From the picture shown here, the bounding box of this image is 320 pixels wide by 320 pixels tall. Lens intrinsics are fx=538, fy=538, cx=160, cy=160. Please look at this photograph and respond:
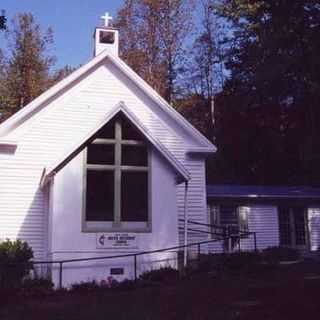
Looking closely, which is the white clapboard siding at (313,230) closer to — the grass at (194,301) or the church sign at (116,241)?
the grass at (194,301)

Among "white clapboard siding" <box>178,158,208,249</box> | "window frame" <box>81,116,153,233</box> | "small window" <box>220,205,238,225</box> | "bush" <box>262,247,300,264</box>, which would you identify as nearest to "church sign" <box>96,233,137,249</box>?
"window frame" <box>81,116,153,233</box>

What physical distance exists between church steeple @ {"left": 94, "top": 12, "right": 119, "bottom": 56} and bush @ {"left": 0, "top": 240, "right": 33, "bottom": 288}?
922 centimetres

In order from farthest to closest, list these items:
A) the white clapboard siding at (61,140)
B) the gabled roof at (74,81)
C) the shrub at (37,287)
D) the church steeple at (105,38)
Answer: the church steeple at (105,38) < the gabled roof at (74,81) < the white clapboard siding at (61,140) < the shrub at (37,287)

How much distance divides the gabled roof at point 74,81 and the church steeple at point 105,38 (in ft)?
3.91

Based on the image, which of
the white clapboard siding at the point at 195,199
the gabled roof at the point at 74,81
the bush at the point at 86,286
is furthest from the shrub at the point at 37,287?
the white clapboard siding at the point at 195,199

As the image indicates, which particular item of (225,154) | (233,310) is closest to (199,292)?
(233,310)

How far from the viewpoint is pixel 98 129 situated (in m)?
17.7

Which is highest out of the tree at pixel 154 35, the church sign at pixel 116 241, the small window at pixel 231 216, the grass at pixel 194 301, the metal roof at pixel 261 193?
the tree at pixel 154 35

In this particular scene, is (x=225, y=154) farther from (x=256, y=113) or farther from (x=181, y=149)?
(x=181, y=149)

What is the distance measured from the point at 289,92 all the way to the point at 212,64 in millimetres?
10237

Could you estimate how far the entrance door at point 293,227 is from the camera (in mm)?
27078

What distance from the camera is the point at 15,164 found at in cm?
1967

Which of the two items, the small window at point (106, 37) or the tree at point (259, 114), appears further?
the tree at point (259, 114)

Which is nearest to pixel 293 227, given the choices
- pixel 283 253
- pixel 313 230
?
pixel 313 230
